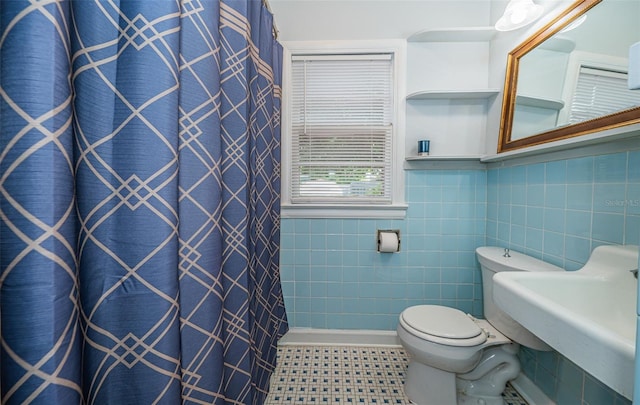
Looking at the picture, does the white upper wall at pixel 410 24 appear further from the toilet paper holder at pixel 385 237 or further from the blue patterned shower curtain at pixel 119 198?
the blue patterned shower curtain at pixel 119 198

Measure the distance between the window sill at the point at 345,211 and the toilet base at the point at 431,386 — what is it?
83cm

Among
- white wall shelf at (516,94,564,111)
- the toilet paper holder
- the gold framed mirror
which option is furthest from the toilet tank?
white wall shelf at (516,94,564,111)

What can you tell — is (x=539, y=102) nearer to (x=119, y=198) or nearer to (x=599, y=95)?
(x=599, y=95)

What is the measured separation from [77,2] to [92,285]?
59cm

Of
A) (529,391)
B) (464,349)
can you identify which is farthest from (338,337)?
(529,391)

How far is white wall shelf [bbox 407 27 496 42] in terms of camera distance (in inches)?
58.7

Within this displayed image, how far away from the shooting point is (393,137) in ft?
5.49

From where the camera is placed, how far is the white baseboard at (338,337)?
1690mm

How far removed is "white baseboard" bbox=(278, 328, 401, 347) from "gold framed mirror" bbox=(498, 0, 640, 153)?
137cm

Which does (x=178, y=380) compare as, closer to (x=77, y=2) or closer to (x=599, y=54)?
(x=77, y=2)

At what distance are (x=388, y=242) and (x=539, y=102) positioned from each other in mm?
1043

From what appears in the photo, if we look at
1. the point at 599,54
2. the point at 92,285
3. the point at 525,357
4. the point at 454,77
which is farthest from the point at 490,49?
the point at 92,285

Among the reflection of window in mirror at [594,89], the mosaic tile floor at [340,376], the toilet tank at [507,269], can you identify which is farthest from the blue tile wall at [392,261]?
the reflection of window in mirror at [594,89]

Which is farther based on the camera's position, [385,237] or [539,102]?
[385,237]
